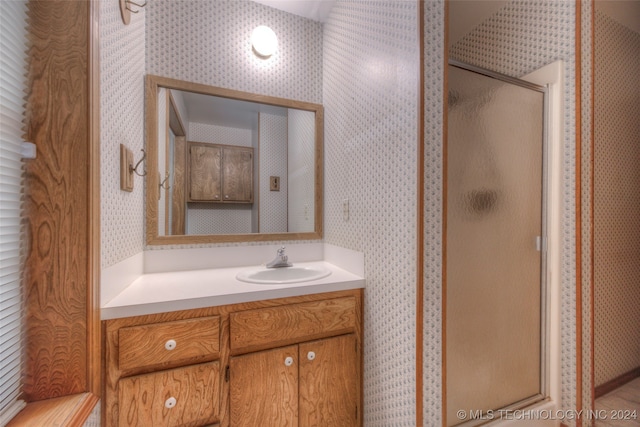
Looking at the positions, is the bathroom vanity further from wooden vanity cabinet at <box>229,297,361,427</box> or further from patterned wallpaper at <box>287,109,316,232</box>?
patterned wallpaper at <box>287,109,316,232</box>

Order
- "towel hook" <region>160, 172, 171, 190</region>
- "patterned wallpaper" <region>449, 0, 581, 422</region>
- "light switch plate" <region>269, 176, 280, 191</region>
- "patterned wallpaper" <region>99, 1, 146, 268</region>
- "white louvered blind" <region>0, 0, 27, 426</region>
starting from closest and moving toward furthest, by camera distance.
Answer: "white louvered blind" <region>0, 0, 27, 426</region> < "patterned wallpaper" <region>99, 1, 146, 268</region> < "patterned wallpaper" <region>449, 0, 581, 422</region> < "towel hook" <region>160, 172, 171, 190</region> < "light switch plate" <region>269, 176, 280, 191</region>

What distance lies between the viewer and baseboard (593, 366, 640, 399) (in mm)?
1728

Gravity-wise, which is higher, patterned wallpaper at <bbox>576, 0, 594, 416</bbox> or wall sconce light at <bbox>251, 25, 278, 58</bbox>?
wall sconce light at <bbox>251, 25, 278, 58</bbox>

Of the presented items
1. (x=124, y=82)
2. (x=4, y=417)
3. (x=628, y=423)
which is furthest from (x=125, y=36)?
(x=628, y=423)

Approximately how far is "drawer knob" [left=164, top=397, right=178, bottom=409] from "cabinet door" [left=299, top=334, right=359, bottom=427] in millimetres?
528

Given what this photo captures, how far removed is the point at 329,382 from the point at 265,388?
1.03 ft

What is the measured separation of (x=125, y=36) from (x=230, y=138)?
0.67 m

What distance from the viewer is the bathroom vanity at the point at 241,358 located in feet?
3.36

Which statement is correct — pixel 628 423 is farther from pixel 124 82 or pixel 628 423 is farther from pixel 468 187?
pixel 124 82

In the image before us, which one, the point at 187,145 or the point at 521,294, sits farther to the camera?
the point at 187,145

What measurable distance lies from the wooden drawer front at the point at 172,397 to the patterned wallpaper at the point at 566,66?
5.70ft

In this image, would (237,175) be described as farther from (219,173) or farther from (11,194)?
(11,194)

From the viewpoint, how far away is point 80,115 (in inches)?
33.7

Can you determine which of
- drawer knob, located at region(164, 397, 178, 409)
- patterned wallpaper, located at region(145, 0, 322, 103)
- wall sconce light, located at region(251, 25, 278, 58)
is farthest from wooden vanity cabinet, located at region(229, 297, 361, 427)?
wall sconce light, located at region(251, 25, 278, 58)
